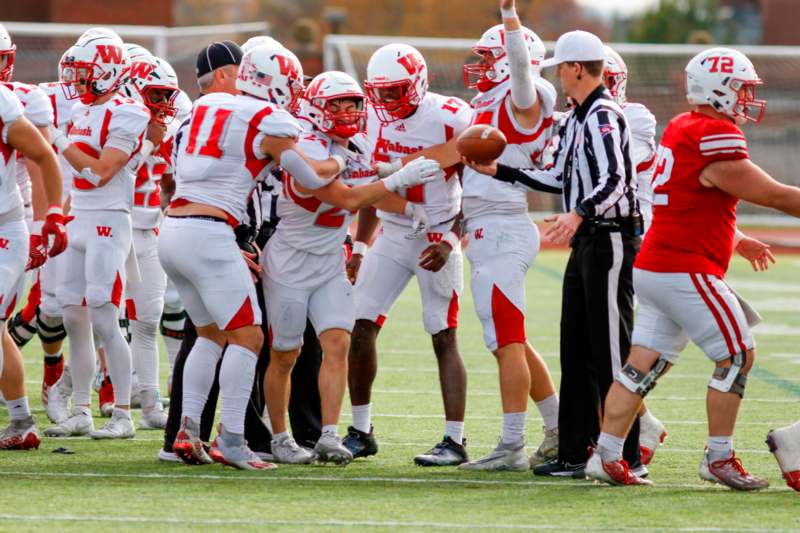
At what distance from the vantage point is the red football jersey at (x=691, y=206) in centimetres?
612

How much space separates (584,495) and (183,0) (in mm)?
49878

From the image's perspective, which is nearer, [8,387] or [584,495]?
[584,495]

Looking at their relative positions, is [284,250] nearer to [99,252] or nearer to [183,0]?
[99,252]

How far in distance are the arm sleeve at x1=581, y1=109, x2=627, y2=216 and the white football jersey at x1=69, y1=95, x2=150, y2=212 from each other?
A: 2272 mm

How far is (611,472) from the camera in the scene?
6258 millimetres

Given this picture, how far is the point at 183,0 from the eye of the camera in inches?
2130

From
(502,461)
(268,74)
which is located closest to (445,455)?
(502,461)

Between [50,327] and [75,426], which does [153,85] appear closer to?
[50,327]

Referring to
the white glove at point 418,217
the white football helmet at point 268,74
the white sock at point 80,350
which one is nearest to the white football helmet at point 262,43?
the white football helmet at point 268,74

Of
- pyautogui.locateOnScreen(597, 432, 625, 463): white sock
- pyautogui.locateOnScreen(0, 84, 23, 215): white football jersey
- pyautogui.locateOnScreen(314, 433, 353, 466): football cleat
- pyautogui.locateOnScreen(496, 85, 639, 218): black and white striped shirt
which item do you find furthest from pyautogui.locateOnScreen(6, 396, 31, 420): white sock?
pyautogui.locateOnScreen(597, 432, 625, 463): white sock

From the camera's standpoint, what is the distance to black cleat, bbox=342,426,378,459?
278 inches

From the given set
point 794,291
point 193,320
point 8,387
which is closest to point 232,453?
point 193,320

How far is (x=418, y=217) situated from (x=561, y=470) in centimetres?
136

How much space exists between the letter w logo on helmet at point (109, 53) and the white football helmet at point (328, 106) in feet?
3.61
